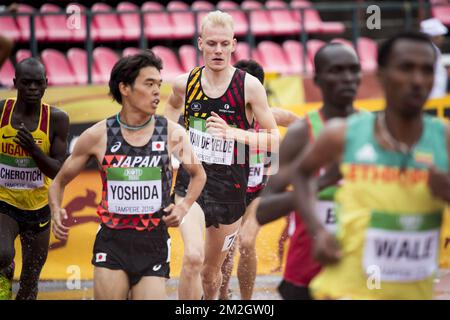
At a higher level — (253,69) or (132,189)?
(253,69)

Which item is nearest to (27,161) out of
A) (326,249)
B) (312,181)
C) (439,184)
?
(312,181)

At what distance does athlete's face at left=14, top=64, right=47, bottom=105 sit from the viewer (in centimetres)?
776

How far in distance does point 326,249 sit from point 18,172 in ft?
14.3

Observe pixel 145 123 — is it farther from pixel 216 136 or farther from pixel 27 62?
pixel 27 62

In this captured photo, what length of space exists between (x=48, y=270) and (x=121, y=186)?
462cm

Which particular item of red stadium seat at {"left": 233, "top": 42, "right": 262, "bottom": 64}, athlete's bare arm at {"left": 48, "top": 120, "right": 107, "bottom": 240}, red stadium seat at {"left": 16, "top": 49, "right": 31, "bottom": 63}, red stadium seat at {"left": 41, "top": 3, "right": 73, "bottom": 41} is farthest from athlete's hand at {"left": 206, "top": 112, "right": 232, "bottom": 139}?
red stadium seat at {"left": 41, "top": 3, "right": 73, "bottom": 41}

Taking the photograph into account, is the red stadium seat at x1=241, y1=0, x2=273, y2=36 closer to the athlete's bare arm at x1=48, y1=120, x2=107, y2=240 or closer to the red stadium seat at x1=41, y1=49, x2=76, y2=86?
the red stadium seat at x1=41, y1=49, x2=76, y2=86

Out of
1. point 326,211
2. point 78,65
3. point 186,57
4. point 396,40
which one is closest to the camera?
point 396,40

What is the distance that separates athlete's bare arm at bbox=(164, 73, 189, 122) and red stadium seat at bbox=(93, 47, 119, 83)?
264 inches

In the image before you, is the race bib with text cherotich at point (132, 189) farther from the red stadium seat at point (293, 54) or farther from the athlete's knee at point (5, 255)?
the red stadium seat at point (293, 54)

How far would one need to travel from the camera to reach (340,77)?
5.58m

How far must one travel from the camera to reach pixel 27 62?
7.84 metres

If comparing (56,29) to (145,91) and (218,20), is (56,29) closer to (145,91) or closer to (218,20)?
(218,20)

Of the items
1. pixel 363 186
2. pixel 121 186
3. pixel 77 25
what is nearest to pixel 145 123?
pixel 121 186
